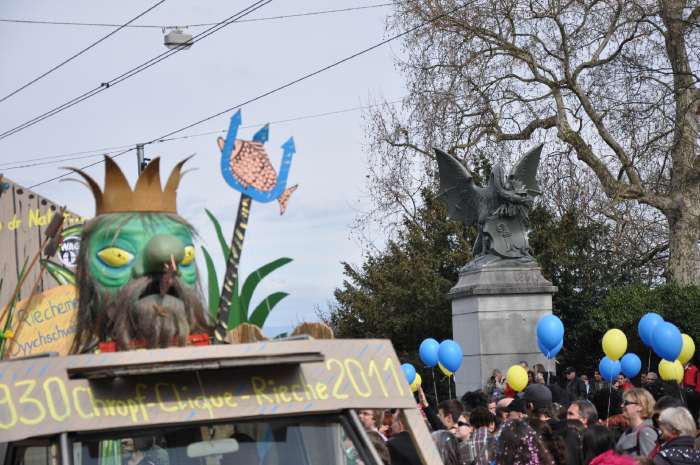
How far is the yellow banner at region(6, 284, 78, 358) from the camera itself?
6.96 metres

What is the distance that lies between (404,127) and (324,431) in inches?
1019

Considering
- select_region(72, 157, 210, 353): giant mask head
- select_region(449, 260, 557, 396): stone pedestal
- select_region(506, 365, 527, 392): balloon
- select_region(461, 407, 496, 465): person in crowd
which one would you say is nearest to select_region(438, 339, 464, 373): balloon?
select_region(506, 365, 527, 392): balloon

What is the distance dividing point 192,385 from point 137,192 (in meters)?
1.60

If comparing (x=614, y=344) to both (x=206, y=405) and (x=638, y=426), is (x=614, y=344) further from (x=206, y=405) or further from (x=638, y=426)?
(x=206, y=405)

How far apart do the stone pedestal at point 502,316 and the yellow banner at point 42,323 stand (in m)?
16.4

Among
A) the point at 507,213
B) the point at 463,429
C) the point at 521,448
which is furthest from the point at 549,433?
the point at 507,213

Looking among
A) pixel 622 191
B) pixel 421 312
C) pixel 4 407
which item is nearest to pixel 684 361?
pixel 622 191

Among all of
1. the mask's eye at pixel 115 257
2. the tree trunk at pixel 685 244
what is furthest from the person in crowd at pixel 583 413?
the tree trunk at pixel 685 244

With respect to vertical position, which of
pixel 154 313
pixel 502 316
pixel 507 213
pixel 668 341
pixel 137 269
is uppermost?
pixel 507 213

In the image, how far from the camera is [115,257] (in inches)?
216

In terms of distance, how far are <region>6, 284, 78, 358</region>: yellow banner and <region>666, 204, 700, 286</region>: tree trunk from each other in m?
21.6

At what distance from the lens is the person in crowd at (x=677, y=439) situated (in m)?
6.90

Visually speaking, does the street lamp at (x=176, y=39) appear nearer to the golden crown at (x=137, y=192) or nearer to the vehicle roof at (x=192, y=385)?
the golden crown at (x=137, y=192)

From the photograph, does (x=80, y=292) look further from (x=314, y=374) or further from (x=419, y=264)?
(x=419, y=264)
